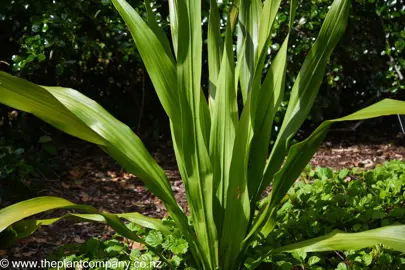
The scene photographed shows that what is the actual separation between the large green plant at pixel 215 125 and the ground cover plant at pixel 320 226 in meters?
0.10

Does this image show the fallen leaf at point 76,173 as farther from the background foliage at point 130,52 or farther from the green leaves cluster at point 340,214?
the green leaves cluster at point 340,214

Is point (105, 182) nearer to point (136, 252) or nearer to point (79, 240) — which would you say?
point (79, 240)

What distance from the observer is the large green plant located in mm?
2031

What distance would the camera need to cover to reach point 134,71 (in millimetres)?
4672

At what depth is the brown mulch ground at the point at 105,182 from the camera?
304 cm

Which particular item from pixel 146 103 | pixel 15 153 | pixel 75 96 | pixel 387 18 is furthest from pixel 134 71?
pixel 75 96

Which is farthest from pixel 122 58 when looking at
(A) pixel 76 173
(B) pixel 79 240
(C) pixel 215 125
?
(C) pixel 215 125

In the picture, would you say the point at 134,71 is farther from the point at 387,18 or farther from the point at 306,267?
the point at 306,267

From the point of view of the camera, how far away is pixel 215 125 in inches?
84.5

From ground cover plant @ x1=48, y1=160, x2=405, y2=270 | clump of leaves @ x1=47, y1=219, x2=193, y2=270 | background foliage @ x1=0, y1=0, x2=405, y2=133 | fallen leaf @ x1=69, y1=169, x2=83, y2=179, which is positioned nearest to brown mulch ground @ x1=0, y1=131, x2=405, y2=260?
fallen leaf @ x1=69, y1=169, x2=83, y2=179

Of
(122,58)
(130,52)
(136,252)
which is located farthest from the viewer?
(122,58)

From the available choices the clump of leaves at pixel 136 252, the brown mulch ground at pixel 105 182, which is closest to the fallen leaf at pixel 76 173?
the brown mulch ground at pixel 105 182

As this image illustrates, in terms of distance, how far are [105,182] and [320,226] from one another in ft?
5.29

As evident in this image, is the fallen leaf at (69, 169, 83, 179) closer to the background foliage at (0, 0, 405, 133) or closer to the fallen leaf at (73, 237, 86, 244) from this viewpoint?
the background foliage at (0, 0, 405, 133)
